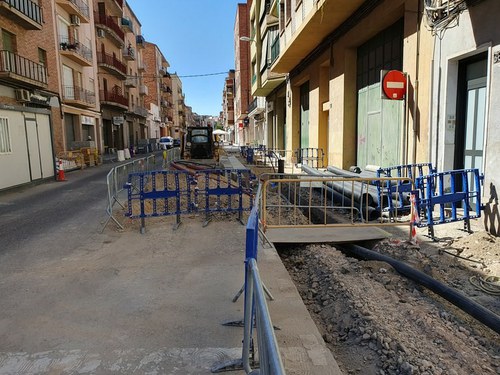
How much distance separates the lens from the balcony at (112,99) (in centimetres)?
3619

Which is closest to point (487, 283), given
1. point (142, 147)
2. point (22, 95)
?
point (22, 95)

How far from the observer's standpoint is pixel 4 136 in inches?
487

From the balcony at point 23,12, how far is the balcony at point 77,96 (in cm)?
643

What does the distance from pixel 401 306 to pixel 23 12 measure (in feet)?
72.5

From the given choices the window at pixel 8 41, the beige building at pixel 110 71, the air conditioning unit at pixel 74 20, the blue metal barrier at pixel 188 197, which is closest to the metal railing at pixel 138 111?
the beige building at pixel 110 71

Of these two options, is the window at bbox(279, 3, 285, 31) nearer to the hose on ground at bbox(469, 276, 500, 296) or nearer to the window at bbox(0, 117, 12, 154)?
the window at bbox(0, 117, 12, 154)

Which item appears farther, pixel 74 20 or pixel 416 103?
pixel 74 20

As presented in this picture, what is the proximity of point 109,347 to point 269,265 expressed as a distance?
7.75 feet

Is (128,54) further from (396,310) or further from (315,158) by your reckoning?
(396,310)

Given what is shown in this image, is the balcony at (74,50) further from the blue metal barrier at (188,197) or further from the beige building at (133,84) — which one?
the blue metal barrier at (188,197)

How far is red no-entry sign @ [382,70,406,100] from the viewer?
9195 mm

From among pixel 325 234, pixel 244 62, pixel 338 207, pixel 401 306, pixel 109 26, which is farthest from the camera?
pixel 244 62

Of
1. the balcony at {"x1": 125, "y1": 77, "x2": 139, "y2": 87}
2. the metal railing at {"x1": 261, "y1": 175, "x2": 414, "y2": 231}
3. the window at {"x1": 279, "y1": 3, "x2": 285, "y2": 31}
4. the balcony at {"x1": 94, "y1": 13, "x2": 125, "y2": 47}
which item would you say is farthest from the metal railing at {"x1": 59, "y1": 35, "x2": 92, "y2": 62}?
the metal railing at {"x1": 261, "y1": 175, "x2": 414, "y2": 231}

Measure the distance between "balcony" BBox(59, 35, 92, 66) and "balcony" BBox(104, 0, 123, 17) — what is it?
11239 millimetres
